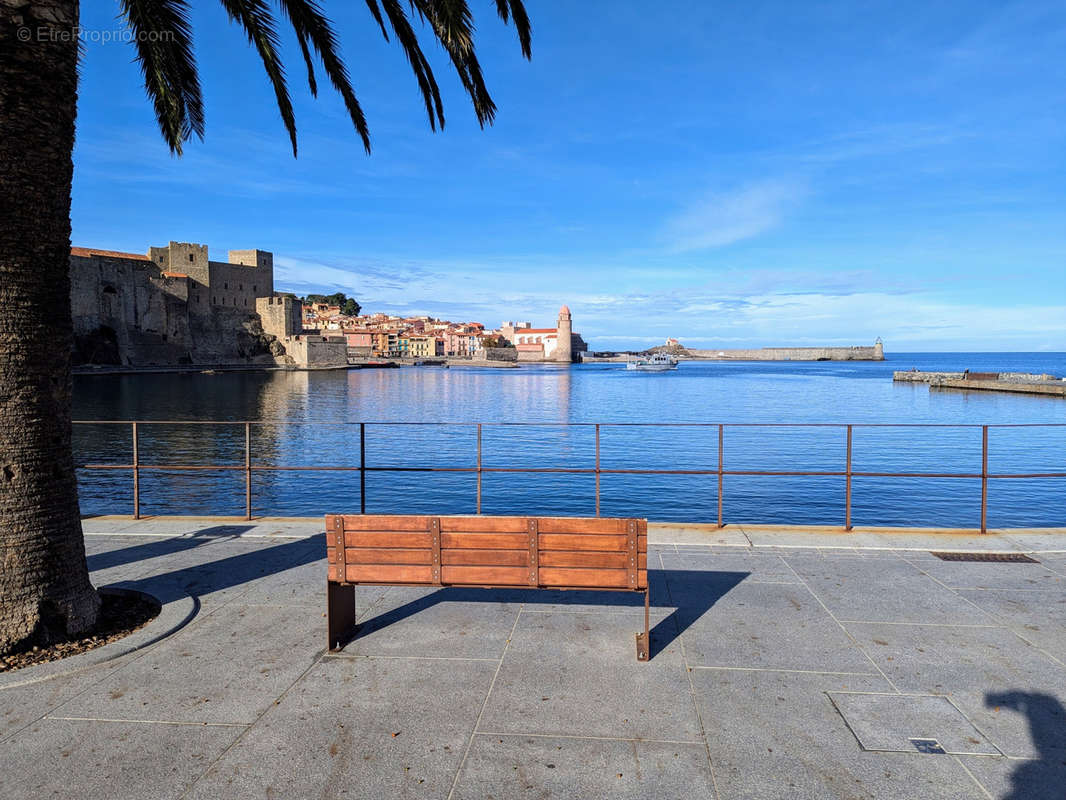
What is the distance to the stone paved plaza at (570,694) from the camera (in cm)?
314

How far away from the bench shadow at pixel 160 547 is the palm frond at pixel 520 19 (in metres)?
6.15

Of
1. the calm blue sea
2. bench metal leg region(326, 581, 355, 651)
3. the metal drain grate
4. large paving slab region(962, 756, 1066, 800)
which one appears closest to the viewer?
large paving slab region(962, 756, 1066, 800)

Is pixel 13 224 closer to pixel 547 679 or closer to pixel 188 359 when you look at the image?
pixel 547 679

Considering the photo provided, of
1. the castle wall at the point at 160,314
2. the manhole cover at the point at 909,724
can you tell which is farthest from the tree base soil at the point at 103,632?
the castle wall at the point at 160,314

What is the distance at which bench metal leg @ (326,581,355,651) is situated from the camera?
14.9 feet

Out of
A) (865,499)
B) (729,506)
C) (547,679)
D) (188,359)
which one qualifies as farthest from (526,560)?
(188,359)

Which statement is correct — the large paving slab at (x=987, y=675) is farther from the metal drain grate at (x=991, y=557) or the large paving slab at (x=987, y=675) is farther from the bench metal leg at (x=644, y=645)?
the metal drain grate at (x=991, y=557)

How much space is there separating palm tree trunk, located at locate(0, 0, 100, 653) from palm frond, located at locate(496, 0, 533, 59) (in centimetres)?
331

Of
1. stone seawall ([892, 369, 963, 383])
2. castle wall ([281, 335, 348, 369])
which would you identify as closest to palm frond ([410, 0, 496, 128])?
stone seawall ([892, 369, 963, 383])

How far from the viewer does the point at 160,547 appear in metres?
7.21

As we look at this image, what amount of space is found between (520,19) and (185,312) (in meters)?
102

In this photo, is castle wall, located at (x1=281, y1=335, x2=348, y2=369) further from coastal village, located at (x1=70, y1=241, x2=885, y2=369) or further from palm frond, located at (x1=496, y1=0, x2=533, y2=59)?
palm frond, located at (x1=496, y1=0, x2=533, y2=59)

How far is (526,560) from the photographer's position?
450 centimetres

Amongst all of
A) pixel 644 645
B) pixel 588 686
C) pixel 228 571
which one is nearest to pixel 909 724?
pixel 644 645
